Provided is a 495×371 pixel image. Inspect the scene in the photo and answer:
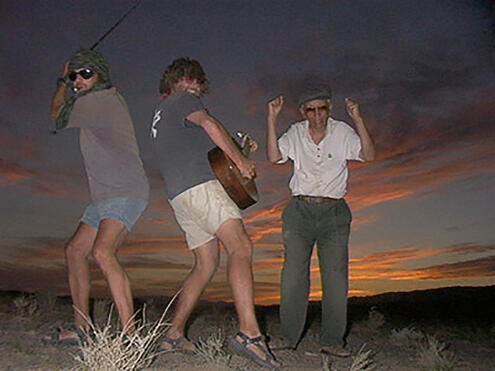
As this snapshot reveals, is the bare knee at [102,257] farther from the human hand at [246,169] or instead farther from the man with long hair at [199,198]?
the human hand at [246,169]

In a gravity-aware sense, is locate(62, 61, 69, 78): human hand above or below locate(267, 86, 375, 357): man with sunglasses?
above

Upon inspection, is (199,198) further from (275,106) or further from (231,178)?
(275,106)

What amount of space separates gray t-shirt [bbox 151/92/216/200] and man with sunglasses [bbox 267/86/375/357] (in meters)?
1.19

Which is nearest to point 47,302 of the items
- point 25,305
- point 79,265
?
point 25,305

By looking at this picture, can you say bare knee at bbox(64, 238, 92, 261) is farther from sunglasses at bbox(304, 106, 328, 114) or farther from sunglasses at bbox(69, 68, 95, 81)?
sunglasses at bbox(304, 106, 328, 114)

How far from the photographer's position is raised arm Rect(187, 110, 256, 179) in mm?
3744

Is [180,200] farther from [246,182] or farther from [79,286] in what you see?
[79,286]

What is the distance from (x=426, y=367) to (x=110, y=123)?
3535 mm

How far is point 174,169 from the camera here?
3.90 metres

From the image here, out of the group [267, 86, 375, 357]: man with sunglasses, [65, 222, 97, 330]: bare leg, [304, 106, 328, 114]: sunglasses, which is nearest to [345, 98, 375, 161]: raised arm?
[267, 86, 375, 357]: man with sunglasses

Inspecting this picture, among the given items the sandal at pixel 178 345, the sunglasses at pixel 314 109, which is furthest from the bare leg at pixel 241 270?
the sunglasses at pixel 314 109

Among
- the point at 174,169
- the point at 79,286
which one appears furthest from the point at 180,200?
the point at 79,286

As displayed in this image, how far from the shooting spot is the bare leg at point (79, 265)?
4.07 metres

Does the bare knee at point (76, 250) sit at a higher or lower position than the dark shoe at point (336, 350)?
higher
